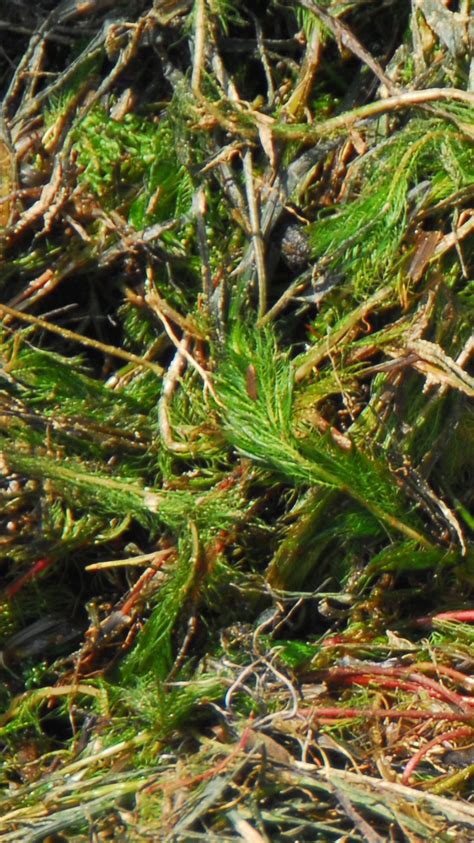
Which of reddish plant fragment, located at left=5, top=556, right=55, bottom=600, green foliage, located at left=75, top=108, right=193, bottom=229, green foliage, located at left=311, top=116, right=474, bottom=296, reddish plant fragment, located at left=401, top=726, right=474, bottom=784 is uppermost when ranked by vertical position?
green foliage, located at left=75, top=108, right=193, bottom=229

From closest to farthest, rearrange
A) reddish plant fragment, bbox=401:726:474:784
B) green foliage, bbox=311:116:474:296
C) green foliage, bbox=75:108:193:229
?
reddish plant fragment, bbox=401:726:474:784
green foliage, bbox=311:116:474:296
green foliage, bbox=75:108:193:229

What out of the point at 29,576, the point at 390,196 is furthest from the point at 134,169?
the point at 29,576

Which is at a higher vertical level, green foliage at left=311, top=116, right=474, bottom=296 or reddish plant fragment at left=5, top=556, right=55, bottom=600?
green foliage at left=311, top=116, right=474, bottom=296

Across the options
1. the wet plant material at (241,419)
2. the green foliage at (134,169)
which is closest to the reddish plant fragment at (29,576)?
the wet plant material at (241,419)

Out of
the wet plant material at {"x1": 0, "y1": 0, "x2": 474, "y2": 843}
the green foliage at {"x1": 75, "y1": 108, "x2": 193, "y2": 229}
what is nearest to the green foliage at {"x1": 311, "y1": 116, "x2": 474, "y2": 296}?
the wet plant material at {"x1": 0, "y1": 0, "x2": 474, "y2": 843}

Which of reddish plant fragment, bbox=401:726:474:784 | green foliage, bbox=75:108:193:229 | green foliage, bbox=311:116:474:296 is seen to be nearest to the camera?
reddish plant fragment, bbox=401:726:474:784

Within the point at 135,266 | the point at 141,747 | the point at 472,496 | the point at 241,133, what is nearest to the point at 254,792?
the point at 141,747

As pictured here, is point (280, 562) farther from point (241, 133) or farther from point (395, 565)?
point (241, 133)

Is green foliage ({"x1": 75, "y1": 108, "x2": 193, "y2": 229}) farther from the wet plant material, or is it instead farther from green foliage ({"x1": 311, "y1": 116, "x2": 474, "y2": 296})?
green foliage ({"x1": 311, "y1": 116, "x2": 474, "y2": 296})

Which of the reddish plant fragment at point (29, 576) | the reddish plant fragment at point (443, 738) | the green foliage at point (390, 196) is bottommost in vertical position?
the reddish plant fragment at point (443, 738)

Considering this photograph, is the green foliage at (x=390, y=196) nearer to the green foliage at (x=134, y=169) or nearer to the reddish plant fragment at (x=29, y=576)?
the green foliage at (x=134, y=169)
